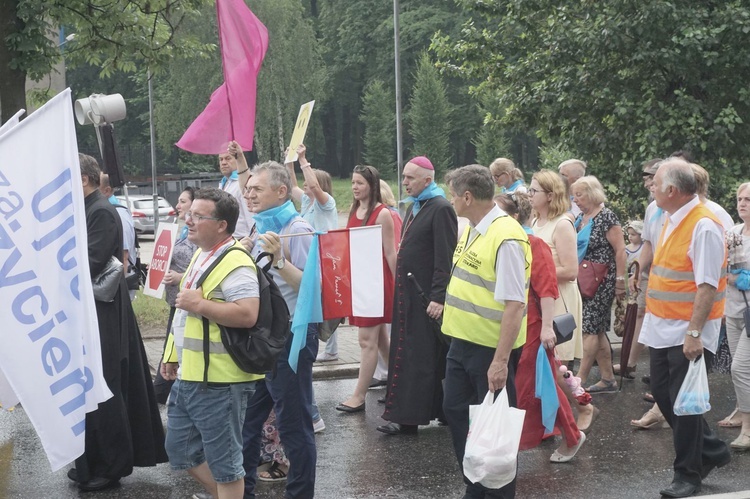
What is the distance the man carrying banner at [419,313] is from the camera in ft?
23.3

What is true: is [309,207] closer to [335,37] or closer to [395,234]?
[395,234]

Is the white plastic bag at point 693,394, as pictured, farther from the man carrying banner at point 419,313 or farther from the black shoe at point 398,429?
the black shoe at point 398,429

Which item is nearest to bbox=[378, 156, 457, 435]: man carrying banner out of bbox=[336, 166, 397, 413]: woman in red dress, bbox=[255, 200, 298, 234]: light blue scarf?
bbox=[336, 166, 397, 413]: woman in red dress

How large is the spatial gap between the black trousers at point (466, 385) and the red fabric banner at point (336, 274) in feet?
2.38

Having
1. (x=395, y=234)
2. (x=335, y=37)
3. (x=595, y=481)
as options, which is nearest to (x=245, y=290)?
(x=595, y=481)

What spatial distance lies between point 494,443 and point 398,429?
7.83 feet

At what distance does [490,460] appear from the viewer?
16.4 ft

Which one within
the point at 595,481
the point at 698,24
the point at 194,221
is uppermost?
the point at 698,24

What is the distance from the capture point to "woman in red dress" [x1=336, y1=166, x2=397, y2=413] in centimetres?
787

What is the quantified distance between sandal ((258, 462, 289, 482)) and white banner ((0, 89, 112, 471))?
1941 millimetres

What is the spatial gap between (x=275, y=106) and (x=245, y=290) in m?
59.6

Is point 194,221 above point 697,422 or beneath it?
above

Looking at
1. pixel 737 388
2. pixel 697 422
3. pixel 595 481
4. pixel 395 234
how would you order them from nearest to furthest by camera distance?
pixel 697 422 → pixel 595 481 → pixel 737 388 → pixel 395 234

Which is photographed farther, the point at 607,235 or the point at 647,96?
the point at 647,96
